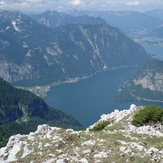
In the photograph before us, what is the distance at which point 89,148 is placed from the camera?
1620 inches

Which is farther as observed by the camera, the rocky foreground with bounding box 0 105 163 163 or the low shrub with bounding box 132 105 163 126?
the low shrub with bounding box 132 105 163 126

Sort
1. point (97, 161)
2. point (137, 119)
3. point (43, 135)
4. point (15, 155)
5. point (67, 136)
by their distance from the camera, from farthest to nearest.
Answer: point (137, 119) < point (43, 135) < point (67, 136) < point (15, 155) < point (97, 161)

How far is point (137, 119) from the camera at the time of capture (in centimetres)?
6038

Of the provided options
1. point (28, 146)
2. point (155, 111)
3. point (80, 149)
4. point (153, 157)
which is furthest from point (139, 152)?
point (155, 111)

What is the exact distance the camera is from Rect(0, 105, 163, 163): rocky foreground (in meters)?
36.6

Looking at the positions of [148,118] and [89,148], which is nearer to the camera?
[89,148]

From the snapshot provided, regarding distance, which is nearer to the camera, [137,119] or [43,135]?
[43,135]

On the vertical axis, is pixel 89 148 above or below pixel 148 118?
above

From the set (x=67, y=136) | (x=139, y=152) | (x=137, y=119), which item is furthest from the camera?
(x=137, y=119)

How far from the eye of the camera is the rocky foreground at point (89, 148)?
36.6 m

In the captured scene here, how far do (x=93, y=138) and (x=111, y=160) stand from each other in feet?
38.6

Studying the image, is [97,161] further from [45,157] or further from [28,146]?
[28,146]

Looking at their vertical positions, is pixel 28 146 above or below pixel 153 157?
below

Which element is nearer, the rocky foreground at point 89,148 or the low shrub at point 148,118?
the rocky foreground at point 89,148
